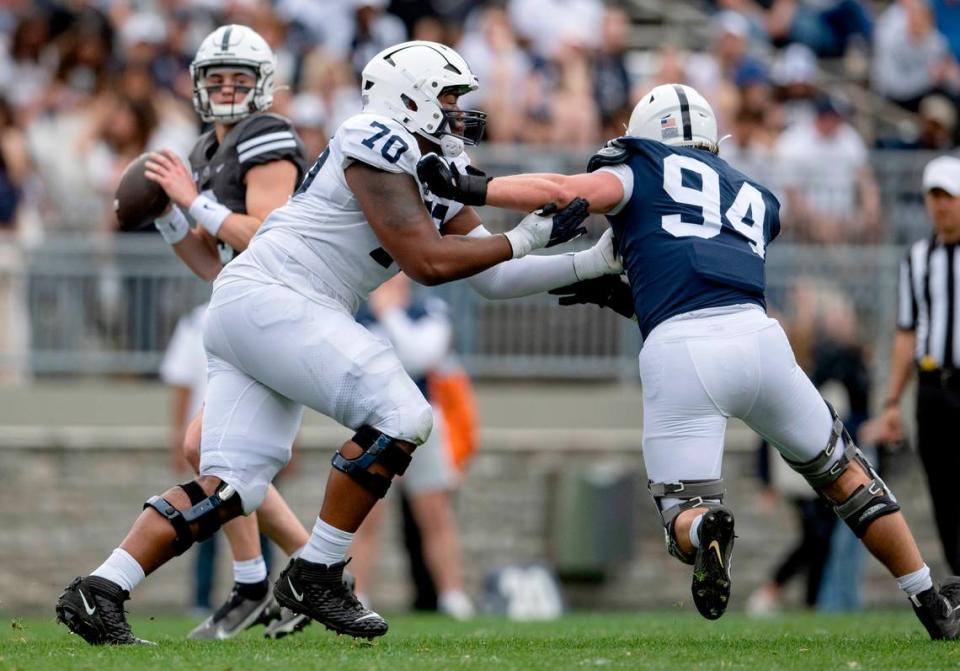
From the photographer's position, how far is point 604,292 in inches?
273

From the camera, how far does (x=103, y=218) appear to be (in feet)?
39.5

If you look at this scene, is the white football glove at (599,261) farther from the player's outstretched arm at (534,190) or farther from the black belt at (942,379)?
the black belt at (942,379)

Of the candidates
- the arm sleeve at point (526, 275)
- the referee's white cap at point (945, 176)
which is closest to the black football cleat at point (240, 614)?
the arm sleeve at point (526, 275)

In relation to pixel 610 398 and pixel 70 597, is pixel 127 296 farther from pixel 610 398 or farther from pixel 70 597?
pixel 70 597

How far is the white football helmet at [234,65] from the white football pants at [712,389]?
210cm

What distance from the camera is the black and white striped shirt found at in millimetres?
8719

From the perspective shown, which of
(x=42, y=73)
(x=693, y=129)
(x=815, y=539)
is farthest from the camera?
(x=42, y=73)

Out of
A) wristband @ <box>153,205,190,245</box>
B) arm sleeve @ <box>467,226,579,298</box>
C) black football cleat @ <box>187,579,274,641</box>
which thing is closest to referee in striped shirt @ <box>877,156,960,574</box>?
arm sleeve @ <box>467,226,579,298</box>

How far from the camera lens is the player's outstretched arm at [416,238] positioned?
618 cm

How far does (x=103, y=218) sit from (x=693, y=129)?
6332 millimetres

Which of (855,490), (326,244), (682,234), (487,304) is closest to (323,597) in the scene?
(326,244)

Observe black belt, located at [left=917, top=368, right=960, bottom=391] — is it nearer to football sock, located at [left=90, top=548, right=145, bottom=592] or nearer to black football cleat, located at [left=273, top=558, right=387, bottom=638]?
black football cleat, located at [left=273, top=558, right=387, bottom=638]

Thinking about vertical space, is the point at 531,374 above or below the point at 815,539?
above

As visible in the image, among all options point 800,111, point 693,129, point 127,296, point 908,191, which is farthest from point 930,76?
point 693,129
